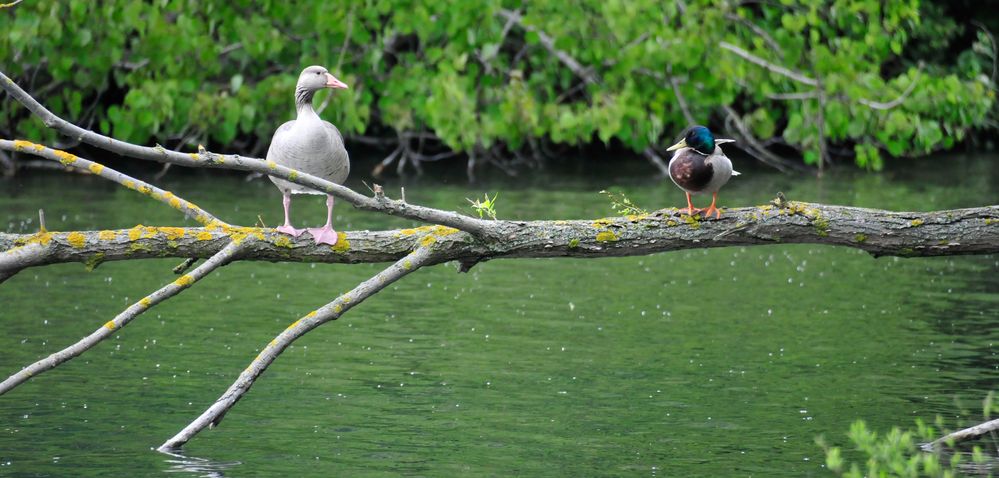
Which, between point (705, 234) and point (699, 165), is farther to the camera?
point (699, 165)

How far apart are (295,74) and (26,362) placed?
13.9 metres

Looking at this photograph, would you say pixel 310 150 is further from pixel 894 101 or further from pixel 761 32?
pixel 761 32

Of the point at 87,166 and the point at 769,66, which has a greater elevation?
the point at 769,66

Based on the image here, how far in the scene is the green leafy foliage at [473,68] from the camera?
70.6ft

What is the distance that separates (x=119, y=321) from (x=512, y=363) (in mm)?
4068

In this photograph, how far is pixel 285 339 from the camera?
22.3 ft

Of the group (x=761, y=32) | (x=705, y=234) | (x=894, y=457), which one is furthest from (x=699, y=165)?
(x=761, y=32)

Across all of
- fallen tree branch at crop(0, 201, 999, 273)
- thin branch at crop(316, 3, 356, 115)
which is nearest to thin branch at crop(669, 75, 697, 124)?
thin branch at crop(316, 3, 356, 115)

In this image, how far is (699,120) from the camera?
2455 centimetres

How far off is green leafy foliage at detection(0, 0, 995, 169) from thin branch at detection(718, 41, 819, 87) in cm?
17

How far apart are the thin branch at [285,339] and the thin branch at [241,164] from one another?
29 centimetres

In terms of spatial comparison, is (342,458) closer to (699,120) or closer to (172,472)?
(172,472)

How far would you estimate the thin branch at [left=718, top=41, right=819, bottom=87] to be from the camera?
21.5 m

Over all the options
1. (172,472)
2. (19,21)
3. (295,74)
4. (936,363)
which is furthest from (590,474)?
(295,74)
